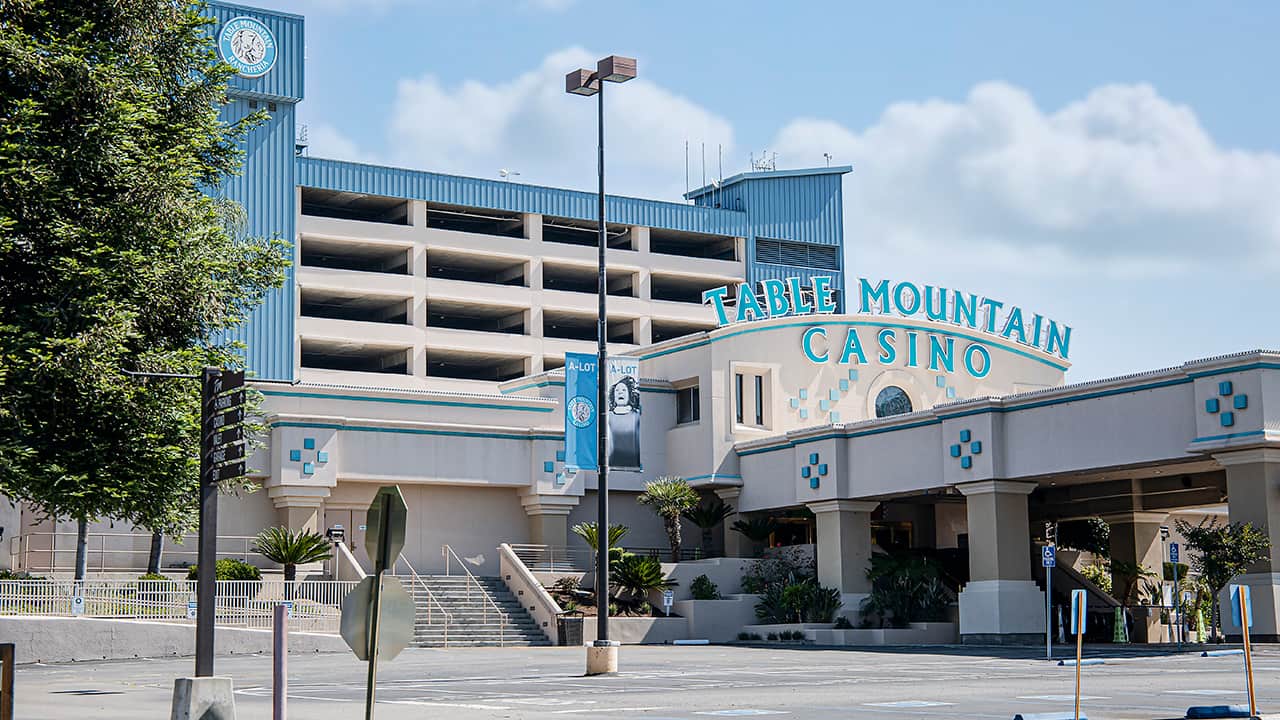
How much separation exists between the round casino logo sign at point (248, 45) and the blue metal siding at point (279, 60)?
0.26 metres

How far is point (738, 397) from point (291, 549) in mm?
17163

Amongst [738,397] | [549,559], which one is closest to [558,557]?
[549,559]

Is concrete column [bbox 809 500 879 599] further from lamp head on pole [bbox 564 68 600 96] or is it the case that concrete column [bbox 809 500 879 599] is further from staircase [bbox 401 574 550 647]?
lamp head on pole [bbox 564 68 600 96]

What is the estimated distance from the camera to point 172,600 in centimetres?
4144

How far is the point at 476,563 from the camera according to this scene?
54562 mm

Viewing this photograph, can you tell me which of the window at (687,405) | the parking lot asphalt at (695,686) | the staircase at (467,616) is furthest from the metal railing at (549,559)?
the parking lot asphalt at (695,686)

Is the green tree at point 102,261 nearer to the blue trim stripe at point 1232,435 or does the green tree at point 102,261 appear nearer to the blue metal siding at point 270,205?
the blue trim stripe at point 1232,435

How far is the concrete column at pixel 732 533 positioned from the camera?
183 feet

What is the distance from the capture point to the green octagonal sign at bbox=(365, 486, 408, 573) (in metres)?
12.1

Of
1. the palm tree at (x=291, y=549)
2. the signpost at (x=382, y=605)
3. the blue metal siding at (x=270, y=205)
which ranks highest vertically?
the blue metal siding at (x=270, y=205)

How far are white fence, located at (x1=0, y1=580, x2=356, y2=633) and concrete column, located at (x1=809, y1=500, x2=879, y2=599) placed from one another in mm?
15461

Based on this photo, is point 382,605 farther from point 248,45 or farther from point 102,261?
point 248,45

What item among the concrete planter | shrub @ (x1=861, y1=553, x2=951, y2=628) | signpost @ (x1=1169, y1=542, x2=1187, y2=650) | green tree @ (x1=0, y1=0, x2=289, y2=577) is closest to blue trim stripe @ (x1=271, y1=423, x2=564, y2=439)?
the concrete planter

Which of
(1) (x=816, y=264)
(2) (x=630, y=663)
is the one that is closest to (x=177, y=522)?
(2) (x=630, y=663)
